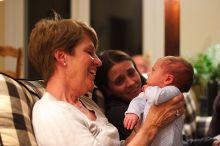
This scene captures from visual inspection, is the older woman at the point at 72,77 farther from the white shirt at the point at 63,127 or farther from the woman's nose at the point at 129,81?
the woman's nose at the point at 129,81

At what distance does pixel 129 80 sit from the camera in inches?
73.9

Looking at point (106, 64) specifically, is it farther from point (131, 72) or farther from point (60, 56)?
point (60, 56)

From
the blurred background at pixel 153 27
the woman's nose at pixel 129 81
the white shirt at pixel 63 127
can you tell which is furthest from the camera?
the blurred background at pixel 153 27

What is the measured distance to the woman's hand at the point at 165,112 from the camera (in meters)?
1.40

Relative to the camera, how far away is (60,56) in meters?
1.38

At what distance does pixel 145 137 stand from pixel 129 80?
1.90 feet

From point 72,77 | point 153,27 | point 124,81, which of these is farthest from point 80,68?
point 153,27

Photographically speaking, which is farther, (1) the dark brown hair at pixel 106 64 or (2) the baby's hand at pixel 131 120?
(1) the dark brown hair at pixel 106 64


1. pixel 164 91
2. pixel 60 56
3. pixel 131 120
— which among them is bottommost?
pixel 131 120

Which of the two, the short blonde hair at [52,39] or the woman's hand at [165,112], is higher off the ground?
the short blonde hair at [52,39]

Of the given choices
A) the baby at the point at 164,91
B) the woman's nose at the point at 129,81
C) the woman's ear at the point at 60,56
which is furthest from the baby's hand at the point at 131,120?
the woman's nose at the point at 129,81

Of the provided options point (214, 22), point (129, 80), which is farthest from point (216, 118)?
point (214, 22)

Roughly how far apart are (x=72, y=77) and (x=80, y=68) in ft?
0.14

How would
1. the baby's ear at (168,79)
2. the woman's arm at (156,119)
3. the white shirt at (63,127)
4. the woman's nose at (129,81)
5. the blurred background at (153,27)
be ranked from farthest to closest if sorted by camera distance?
the blurred background at (153,27), the woman's nose at (129,81), the baby's ear at (168,79), the woman's arm at (156,119), the white shirt at (63,127)
